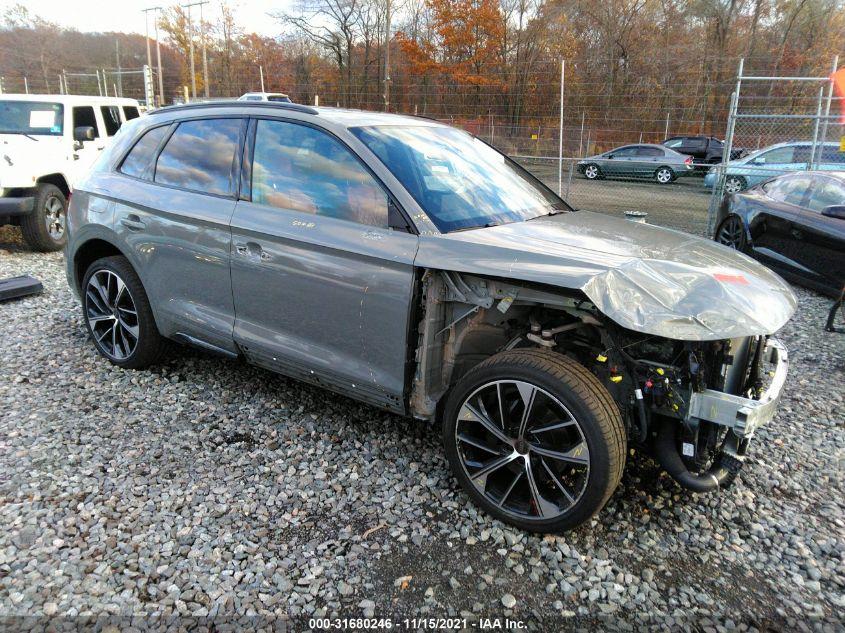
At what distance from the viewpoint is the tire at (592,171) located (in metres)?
16.9

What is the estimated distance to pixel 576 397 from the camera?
247cm

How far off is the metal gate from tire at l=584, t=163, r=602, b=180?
10.2 feet

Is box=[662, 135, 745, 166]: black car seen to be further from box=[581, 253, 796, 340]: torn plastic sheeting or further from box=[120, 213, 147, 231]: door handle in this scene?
box=[120, 213, 147, 231]: door handle

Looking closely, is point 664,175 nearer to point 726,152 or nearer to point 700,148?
point 700,148

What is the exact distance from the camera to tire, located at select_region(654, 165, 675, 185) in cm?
1716

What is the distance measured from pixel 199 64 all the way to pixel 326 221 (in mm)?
42835

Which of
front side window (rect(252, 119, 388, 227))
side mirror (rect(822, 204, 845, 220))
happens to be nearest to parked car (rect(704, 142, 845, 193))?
side mirror (rect(822, 204, 845, 220))

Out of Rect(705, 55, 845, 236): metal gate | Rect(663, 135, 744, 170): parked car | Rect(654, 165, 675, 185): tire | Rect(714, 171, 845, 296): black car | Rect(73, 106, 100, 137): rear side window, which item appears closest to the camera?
Rect(714, 171, 845, 296): black car

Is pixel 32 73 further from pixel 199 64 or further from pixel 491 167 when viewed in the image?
pixel 491 167

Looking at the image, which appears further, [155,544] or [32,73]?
[32,73]

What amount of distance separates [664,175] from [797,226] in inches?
453

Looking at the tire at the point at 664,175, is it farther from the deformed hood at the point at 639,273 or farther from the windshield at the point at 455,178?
the deformed hood at the point at 639,273

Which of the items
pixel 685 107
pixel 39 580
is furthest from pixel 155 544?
pixel 685 107

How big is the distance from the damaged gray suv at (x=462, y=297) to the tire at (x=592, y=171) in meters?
13.8
